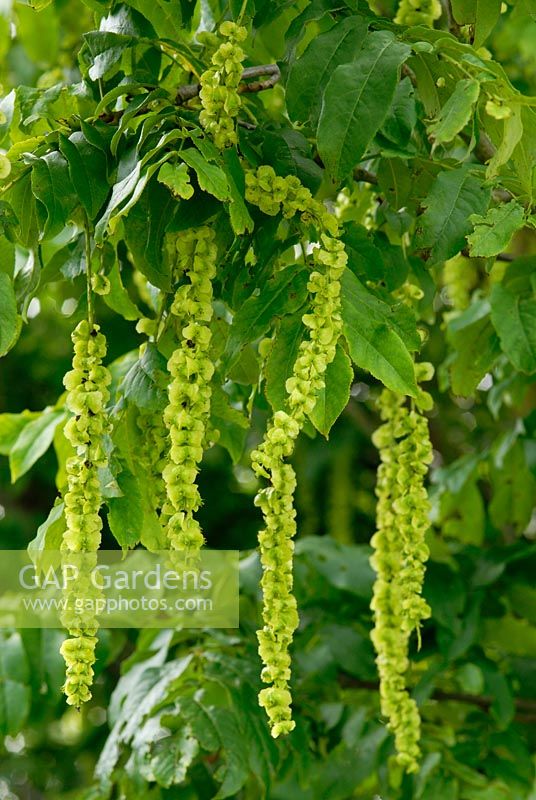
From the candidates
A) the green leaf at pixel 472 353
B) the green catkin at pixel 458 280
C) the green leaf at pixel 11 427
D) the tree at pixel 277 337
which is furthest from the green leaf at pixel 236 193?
the green catkin at pixel 458 280

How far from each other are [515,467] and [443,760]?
0.66 m

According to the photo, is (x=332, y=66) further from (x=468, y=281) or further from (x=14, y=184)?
(x=468, y=281)

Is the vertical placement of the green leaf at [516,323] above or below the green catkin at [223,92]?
below

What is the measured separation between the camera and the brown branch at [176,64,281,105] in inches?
49.2

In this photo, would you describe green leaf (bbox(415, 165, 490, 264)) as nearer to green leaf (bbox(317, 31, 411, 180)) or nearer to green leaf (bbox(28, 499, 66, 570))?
green leaf (bbox(317, 31, 411, 180))

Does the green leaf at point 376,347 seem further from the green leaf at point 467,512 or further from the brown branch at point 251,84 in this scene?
the green leaf at point 467,512

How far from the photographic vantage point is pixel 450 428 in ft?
12.0

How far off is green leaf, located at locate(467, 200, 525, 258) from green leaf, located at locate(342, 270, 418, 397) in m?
0.12

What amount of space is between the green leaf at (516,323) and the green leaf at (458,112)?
445 mm

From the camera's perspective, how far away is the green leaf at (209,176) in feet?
3.34

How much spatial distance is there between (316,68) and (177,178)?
11.3 inches

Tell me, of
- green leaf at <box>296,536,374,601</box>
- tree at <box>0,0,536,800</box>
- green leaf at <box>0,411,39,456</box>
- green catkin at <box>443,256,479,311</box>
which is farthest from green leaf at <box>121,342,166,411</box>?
green catkin at <box>443,256,479,311</box>

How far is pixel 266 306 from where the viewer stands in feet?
3.83

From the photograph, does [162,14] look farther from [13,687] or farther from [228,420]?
[13,687]
